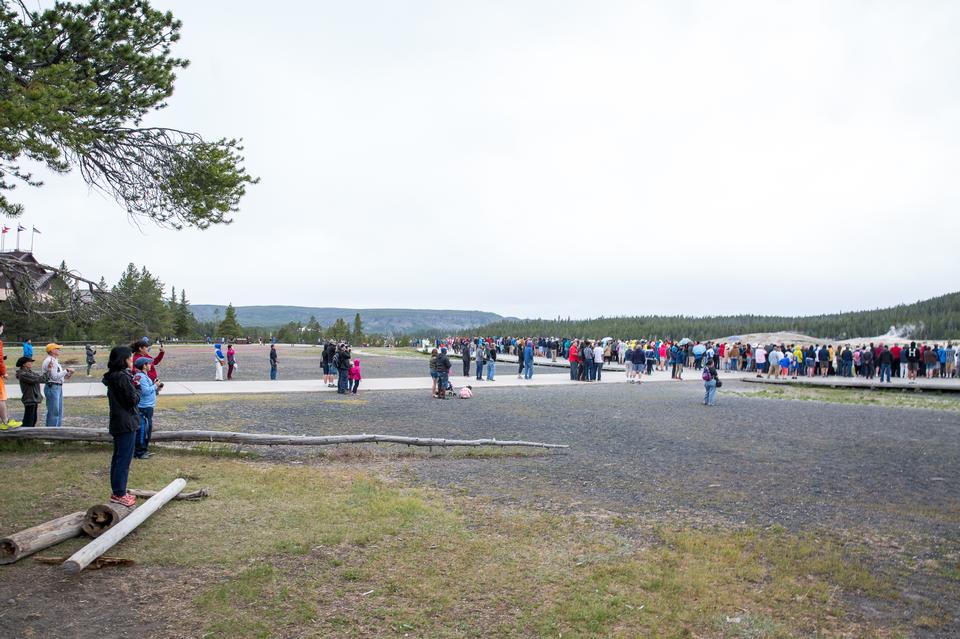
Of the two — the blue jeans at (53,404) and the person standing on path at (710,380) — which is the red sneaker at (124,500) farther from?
the person standing on path at (710,380)

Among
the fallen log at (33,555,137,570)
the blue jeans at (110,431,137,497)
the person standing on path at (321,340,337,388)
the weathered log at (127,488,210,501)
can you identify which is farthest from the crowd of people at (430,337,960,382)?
the fallen log at (33,555,137,570)

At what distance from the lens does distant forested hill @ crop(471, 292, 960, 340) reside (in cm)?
7038

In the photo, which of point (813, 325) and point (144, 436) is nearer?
point (144, 436)

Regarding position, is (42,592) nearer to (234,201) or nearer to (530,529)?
(530,529)

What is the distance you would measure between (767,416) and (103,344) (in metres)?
64.3

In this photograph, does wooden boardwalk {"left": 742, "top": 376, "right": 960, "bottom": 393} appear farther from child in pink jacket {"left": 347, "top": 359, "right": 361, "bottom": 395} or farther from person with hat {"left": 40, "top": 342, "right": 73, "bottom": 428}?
person with hat {"left": 40, "top": 342, "right": 73, "bottom": 428}

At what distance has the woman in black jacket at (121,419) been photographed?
6527 mm

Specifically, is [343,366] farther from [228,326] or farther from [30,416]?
[228,326]

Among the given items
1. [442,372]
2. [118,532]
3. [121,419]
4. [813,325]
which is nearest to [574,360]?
[442,372]

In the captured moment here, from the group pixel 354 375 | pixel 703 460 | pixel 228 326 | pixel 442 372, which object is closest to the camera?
pixel 703 460

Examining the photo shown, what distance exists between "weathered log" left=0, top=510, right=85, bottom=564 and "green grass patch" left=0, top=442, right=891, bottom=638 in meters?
0.13

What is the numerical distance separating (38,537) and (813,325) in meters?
101

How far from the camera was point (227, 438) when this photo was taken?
9.98 m

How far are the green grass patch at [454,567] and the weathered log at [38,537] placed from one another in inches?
4.9
